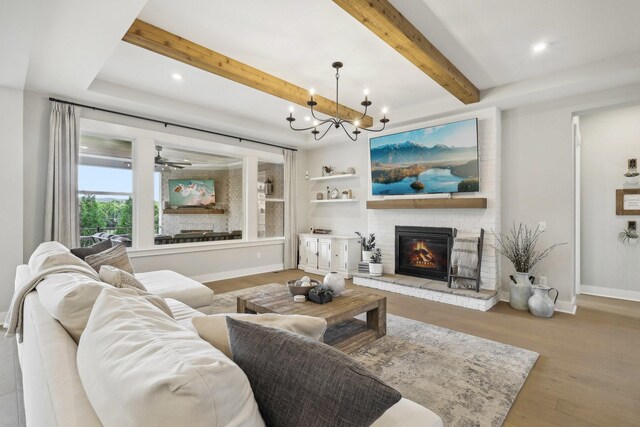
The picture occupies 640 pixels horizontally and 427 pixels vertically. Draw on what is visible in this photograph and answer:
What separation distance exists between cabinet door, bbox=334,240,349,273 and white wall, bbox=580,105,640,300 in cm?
358

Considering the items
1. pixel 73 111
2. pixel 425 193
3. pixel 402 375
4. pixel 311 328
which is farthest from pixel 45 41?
pixel 425 193

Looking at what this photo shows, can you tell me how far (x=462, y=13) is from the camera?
2559mm

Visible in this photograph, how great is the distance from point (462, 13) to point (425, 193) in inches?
104

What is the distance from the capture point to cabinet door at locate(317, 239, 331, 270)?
5.91 meters

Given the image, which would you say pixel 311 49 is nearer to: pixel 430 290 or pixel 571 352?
pixel 430 290

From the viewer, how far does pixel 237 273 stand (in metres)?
5.73

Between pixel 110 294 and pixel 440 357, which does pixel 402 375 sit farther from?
pixel 110 294

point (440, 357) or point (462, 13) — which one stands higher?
point (462, 13)

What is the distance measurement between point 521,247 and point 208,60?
4.39 meters

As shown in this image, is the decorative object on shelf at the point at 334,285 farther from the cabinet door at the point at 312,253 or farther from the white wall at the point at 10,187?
the white wall at the point at 10,187

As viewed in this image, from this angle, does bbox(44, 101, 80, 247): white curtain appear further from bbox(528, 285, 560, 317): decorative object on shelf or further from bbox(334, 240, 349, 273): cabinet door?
bbox(528, 285, 560, 317): decorative object on shelf

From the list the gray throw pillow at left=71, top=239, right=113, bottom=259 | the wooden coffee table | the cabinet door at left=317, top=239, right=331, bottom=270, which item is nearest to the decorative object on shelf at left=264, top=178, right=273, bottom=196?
the cabinet door at left=317, top=239, right=331, bottom=270

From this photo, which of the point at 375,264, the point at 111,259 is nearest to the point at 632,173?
the point at 375,264

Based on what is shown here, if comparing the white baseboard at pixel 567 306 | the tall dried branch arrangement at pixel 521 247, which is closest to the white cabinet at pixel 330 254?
the tall dried branch arrangement at pixel 521 247
